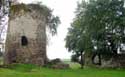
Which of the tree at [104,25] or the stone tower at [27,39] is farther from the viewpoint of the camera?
the tree at [104,25]

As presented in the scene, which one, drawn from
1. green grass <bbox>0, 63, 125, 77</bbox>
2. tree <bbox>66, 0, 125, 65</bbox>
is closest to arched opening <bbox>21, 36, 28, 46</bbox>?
green grass <bbox>0, 63, 125, 77</bbox>

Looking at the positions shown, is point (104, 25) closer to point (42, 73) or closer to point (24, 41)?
point (24, 41)

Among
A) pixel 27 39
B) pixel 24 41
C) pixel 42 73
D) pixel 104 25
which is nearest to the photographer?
pixel 42 73

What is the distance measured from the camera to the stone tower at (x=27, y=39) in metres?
31.5

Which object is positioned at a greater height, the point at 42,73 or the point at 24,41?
the point at 24,41

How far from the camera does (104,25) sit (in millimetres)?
37344

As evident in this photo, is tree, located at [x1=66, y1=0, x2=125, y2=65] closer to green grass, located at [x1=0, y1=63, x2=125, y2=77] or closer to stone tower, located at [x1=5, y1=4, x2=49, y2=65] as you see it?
stone tower, located at [x1=5, y1=4, x2=49, y2=65]

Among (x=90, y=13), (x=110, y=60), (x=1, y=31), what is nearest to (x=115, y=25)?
(x=90, y=13)

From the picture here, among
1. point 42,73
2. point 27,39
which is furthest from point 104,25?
point 42,73

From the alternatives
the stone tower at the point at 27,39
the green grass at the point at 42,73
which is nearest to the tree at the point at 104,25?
the stone tower at the point at 27,39

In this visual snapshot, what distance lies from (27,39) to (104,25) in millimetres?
10478

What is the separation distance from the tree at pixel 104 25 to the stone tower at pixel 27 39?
311 inches

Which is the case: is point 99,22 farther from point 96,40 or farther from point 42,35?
point 42,35

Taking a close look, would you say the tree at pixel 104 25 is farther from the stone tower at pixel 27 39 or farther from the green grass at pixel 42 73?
the green grass at pixel 42 73
